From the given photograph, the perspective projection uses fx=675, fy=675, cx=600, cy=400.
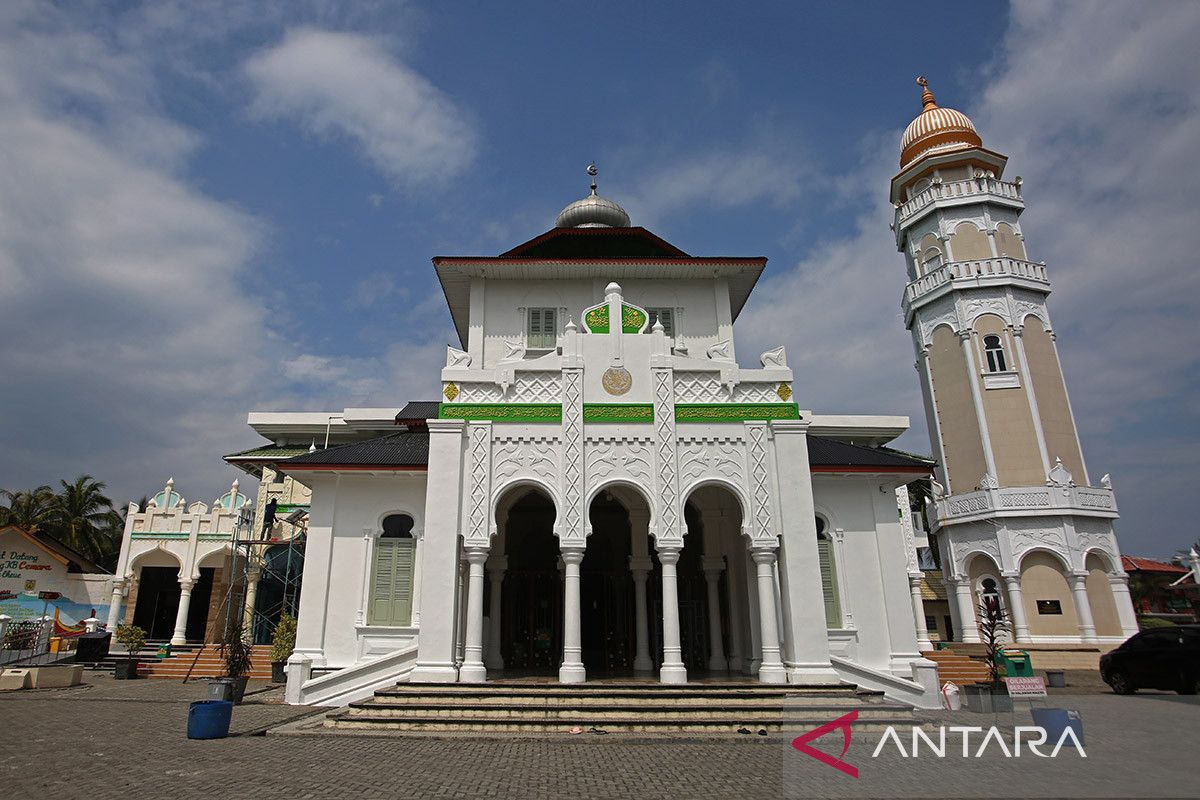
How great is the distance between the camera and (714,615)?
52.3ft

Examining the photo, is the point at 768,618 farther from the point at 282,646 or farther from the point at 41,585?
the point at 41,585

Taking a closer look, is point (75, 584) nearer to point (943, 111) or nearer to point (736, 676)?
point (736, 676)

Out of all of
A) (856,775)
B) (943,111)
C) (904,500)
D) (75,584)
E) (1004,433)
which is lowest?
(856,775)

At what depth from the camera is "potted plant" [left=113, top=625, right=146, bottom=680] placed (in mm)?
19641

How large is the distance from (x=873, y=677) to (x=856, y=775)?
6340mm

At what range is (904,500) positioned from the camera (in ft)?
88.2

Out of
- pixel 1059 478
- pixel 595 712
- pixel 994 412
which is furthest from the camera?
pixel 994 412

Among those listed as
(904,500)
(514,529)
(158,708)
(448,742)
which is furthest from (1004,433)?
(158,708)

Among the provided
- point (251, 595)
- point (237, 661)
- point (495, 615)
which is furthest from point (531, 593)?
point (251, 595)

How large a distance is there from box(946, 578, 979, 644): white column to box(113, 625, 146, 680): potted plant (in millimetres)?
29955

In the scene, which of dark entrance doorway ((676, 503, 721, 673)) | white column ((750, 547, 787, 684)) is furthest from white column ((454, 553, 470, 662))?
white column ((750, 547, 787, 684))

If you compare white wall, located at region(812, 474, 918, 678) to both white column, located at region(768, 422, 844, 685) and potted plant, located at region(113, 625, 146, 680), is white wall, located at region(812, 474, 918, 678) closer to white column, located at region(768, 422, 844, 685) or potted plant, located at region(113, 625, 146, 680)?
white column, located at region(768, 422, 844, 685)

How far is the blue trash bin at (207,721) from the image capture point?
10.0 m

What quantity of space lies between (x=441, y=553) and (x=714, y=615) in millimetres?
6732
